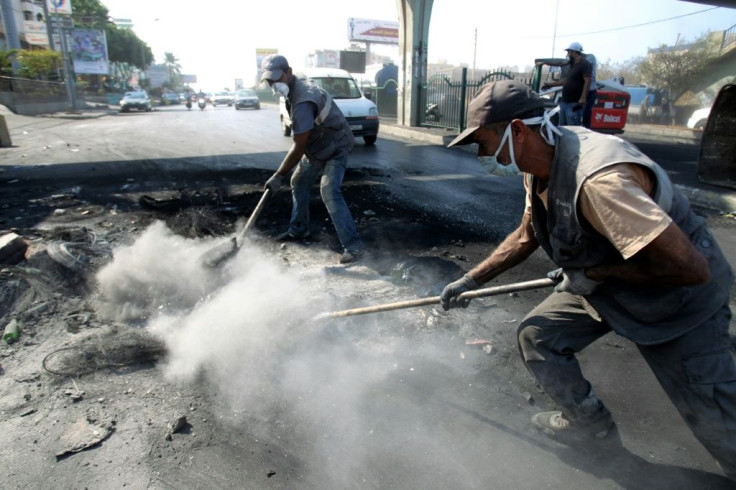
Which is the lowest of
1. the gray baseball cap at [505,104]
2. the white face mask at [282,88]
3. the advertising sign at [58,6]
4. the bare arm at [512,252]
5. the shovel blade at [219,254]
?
the shovel blade at [219,254]

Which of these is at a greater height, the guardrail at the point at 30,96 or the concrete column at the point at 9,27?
the concrete column at the point at 9,27

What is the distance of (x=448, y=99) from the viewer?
1424 cm

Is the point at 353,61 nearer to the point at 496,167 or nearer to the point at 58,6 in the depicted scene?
the point at 58,6

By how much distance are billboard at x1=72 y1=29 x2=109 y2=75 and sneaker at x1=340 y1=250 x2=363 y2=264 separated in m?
41.5

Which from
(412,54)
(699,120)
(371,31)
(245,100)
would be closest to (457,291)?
(412,54)

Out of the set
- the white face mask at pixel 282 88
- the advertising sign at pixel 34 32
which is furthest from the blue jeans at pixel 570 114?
the advertising sign at pixel 34 32

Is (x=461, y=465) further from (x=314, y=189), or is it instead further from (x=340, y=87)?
(x=340, y=87)

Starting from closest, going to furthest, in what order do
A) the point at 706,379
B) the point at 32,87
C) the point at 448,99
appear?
the point at 706,379 < the point at 448,99 < the point at 32,87

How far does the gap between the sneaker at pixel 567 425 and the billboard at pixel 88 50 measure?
4398cm

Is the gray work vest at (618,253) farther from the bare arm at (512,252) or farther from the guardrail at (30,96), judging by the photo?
the guardrail at (30,96)

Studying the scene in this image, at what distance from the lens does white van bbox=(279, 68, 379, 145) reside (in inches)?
462

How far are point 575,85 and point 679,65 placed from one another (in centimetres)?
1532

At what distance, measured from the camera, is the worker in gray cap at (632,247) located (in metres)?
1.41

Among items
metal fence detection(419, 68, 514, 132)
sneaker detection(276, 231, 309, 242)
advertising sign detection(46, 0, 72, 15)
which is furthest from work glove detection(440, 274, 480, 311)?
advertising sign detection(46, 0, 72, 15)
